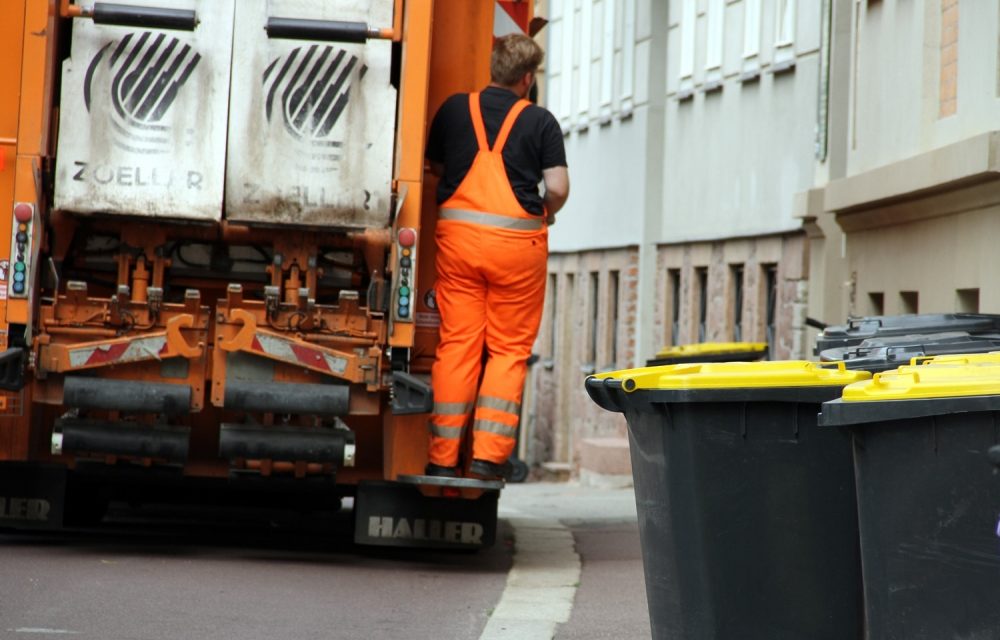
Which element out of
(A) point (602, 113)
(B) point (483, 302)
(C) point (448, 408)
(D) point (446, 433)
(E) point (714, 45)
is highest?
(E) point (714, 45)

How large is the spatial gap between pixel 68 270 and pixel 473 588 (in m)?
2.21

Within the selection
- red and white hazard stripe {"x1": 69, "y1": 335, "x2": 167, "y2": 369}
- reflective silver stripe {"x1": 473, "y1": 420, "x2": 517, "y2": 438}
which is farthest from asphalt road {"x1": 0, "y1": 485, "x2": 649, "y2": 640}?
red and white hazard stripe {"x1": 69, "y1": 335, "x2": 167, "y2": 369}

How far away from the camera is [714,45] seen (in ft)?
76.0

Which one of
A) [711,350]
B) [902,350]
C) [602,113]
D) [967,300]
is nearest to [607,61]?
[602,113]

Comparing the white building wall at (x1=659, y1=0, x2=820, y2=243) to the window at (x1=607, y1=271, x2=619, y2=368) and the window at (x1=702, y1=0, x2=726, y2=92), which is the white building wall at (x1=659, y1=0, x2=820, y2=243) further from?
the window at (x1=607, y1=271, x2=619, y2=368)

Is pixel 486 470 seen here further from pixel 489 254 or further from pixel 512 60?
pixel 512 60

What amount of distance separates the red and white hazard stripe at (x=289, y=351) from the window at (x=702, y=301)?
1419cm

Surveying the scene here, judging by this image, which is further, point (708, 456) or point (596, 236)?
point (596, 236)

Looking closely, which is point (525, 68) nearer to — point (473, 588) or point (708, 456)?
point (473, 588)

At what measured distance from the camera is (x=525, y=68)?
9.70 m

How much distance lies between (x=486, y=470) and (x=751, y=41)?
12.8 m

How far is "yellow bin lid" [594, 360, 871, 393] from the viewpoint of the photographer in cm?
615

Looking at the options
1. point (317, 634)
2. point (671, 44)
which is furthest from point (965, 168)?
point (671, 44)

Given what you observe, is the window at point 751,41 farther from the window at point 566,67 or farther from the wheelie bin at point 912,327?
the wheelie bin at point 912,327
